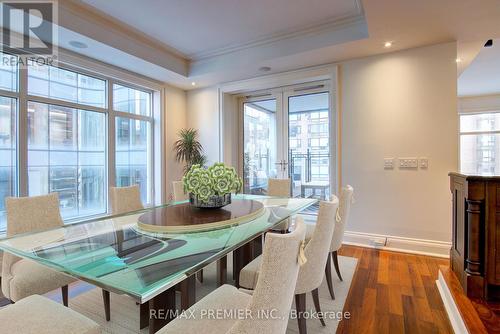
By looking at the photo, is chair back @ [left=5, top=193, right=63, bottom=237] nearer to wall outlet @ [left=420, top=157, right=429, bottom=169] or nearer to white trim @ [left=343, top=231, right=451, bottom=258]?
white trim @ [left=343, top=231, right=451, bottom=258]

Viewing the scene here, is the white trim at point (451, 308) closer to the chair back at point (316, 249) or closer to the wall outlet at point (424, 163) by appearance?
the chair back at point (316, 249)

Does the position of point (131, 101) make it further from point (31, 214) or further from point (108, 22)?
point (31, 214)

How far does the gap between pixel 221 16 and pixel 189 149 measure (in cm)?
248

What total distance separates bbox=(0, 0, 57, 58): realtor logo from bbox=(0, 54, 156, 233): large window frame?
233 millimetres

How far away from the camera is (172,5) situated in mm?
2846

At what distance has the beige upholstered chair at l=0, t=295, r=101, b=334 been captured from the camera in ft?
3.58

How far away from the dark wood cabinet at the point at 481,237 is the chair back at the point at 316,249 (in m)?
1.13

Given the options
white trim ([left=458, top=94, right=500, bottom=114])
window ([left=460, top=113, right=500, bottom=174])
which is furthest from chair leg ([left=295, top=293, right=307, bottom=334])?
white trim ([left=458, top=94, right=500, bottom=114])

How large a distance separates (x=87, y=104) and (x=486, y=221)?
4.74m

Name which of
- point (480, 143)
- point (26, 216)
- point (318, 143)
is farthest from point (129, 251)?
point (480, 143)

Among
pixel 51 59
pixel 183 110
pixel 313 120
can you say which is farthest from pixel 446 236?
pixel 51 59

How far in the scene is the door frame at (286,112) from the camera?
149 inches

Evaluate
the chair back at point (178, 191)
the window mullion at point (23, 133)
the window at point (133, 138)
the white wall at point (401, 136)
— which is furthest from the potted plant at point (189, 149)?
the white wall at point (401, 136)

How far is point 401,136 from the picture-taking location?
3371 millimetres
